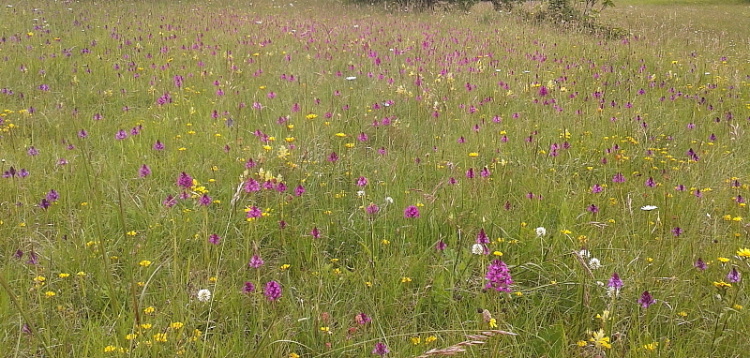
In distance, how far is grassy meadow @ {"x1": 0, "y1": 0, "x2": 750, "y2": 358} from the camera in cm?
207

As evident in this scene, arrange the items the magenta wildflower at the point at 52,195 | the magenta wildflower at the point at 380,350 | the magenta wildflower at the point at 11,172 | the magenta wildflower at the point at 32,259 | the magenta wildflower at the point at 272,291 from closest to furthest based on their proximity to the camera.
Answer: the magenta wildflower at the point at 380,350, the magenta wildflower at the point at 272,291, the magenta wildflower at the point at 32,259, the magenta wildflower at the point at 11,172, the magenta wildflower at the point at 52,195

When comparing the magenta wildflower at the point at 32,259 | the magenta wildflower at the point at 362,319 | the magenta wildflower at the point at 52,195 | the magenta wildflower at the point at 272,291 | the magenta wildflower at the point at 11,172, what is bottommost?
the magenta wildflower at the point at 362,319

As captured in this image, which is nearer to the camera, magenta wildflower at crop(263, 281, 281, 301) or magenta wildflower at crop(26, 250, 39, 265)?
magenta wildflower at crop(263, 281, 281, 301)

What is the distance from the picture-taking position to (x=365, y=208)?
8.98 ft

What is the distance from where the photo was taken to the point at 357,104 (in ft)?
16.7

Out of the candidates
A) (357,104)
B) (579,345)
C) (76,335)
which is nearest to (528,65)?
(357,104)

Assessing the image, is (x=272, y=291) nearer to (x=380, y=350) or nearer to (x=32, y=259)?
(x=380, y=350)

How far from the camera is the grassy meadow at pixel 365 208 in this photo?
2.07 meters

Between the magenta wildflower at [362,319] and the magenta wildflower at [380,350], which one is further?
the magenta wildflower at [362,319]

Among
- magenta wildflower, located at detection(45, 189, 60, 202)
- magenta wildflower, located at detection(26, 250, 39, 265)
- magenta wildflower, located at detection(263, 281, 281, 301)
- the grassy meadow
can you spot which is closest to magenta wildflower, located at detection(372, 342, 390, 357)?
the grassy meadow

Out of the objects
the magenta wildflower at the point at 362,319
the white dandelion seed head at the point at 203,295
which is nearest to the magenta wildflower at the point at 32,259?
the white dandelion seed head at the point at 203,295

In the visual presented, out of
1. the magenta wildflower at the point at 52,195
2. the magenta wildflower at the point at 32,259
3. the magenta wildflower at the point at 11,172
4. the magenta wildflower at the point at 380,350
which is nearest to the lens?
the magenta wildflower at the point at 380,350

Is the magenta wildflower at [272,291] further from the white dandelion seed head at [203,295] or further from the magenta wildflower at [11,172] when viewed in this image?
the magenta wildflower at [11,172]

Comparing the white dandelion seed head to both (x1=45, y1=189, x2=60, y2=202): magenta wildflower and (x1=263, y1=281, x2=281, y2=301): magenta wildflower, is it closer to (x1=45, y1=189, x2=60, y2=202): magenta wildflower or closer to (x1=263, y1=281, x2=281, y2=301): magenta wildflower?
(x1=263, y1=281, x2=281, y2=301): magenta wildflower
